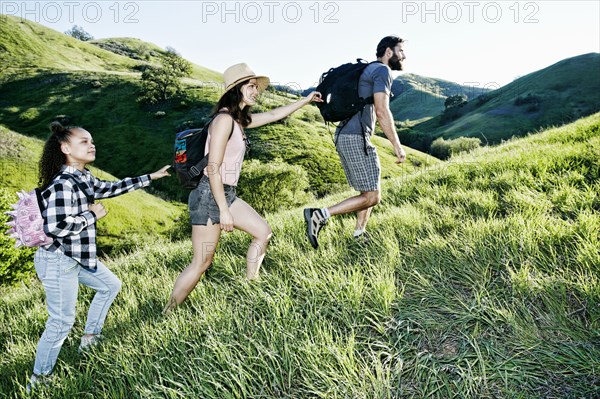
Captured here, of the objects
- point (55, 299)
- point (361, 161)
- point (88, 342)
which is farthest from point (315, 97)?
point (88, 342)

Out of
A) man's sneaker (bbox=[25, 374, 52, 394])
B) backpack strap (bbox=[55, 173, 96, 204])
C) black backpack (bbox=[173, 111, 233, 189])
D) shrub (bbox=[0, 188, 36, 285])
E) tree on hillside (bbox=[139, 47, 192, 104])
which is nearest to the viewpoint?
man's sneaker (bbox=[25, 374, 52, 394])

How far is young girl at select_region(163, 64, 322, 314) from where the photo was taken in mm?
3232

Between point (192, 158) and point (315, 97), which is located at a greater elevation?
point (315, 97)

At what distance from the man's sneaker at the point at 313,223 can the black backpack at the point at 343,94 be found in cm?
133

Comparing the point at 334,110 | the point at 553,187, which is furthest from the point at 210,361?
the point at 553,187

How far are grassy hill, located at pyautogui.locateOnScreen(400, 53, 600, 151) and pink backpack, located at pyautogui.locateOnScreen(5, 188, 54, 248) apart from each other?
99233 mm

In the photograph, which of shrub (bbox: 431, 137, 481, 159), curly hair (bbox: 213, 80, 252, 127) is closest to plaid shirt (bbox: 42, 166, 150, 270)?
curly hair (bbox: 213, 80, 252, 127)

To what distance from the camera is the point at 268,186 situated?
105 feet

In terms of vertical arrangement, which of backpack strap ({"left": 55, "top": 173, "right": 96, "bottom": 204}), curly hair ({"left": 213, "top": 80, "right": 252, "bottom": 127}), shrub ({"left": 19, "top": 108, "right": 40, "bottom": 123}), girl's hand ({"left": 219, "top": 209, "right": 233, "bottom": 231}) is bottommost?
girl's hand ({"left": 219, "top": 209, "right": 233, "bottom": 231})

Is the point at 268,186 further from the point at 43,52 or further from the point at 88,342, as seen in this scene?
the point at 43,52

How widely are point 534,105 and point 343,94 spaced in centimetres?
12263

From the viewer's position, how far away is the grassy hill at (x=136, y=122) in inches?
2440

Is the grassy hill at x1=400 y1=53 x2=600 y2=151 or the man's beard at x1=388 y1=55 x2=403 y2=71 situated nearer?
the man's beard at x1=388 y1=55 x2=403 y2=71

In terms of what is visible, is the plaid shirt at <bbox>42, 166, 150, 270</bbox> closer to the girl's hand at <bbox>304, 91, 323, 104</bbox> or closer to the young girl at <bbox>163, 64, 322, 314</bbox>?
the young girl at <bbox>163, 64, 322, 314</bbox>
